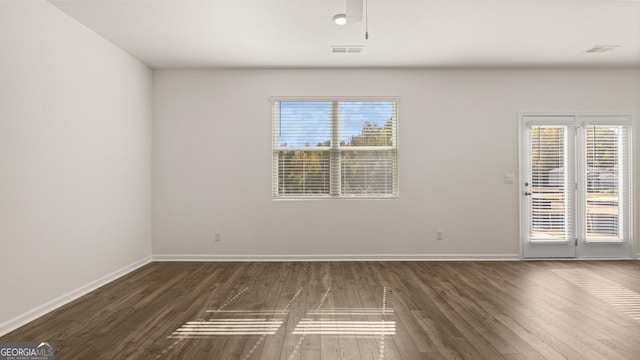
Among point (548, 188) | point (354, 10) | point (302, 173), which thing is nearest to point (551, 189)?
point (548, 188)

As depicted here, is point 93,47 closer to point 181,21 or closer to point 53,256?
point 181,21

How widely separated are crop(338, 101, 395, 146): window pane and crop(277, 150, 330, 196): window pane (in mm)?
448

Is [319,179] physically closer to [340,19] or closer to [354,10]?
[340,19]

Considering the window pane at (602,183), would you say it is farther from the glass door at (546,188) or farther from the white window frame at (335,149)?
the white window frame at (335,149)

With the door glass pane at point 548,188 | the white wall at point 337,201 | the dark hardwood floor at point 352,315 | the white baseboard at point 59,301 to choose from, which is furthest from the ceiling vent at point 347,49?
the white baseboard at point 59,301

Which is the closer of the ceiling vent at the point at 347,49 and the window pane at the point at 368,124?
the ceiling vent at the point at 347,49

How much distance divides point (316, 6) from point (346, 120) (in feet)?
7.12

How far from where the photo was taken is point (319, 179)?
5461 millimetres

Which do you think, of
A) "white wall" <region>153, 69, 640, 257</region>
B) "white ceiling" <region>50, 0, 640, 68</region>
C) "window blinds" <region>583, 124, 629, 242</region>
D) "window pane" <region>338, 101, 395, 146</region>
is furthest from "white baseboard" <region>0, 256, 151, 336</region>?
"window blinds" <region>583, 124, 629, 242</region>

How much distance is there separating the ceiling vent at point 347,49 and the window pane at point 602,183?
3.64 metres

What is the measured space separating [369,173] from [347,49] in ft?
5.83

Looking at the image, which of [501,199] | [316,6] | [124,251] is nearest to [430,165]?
[501,199]

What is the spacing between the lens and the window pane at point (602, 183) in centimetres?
544

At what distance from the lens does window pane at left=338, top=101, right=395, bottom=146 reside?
5465mm
